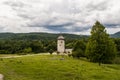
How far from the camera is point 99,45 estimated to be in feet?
233

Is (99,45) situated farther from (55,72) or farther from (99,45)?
(55,72)

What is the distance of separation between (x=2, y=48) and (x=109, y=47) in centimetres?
8494

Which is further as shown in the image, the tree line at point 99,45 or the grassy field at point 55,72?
the tree line at point 99,45

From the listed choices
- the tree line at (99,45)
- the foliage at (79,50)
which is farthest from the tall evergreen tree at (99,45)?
the foliage at (79,50)

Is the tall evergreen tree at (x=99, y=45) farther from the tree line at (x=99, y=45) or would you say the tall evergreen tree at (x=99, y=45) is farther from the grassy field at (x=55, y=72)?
the grassy field at (x=55, y=72)

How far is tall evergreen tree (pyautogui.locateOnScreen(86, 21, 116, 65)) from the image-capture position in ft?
233

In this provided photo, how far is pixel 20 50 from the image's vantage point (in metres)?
135

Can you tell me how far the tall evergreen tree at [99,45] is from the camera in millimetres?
71000

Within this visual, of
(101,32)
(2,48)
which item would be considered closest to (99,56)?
(101,32)

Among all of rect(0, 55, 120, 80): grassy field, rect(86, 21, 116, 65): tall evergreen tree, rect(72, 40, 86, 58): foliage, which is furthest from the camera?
rect(72, 40, 86, 58): foliage

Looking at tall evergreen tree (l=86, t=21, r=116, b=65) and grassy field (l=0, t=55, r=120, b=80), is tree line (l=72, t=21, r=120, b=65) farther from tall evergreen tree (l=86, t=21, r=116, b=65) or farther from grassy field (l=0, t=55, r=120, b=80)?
grassy field (l=0, t=55, r=120, b=80)

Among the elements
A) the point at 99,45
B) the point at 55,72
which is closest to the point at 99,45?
the point at 99,45

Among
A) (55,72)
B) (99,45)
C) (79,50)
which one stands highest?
(99,45)

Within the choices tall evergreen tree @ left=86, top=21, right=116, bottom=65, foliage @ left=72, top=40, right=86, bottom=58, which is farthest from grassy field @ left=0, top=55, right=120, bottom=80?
foliage @ left=72, top=40, right=86, bottom=58
